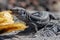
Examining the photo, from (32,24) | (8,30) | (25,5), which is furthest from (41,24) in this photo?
(25,5)

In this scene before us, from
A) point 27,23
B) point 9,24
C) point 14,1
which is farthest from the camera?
point 14,1

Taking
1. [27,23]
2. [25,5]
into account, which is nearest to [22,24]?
[27,23]

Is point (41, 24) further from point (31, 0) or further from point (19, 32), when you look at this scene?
point (31, 0)

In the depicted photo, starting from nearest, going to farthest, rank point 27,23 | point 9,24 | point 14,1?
point 9,24, point 27,23, point 14,1

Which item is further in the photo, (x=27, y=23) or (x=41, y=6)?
(x=41, y=6)

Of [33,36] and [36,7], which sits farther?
[36,7]

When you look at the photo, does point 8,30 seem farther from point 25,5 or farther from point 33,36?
point 25,5
